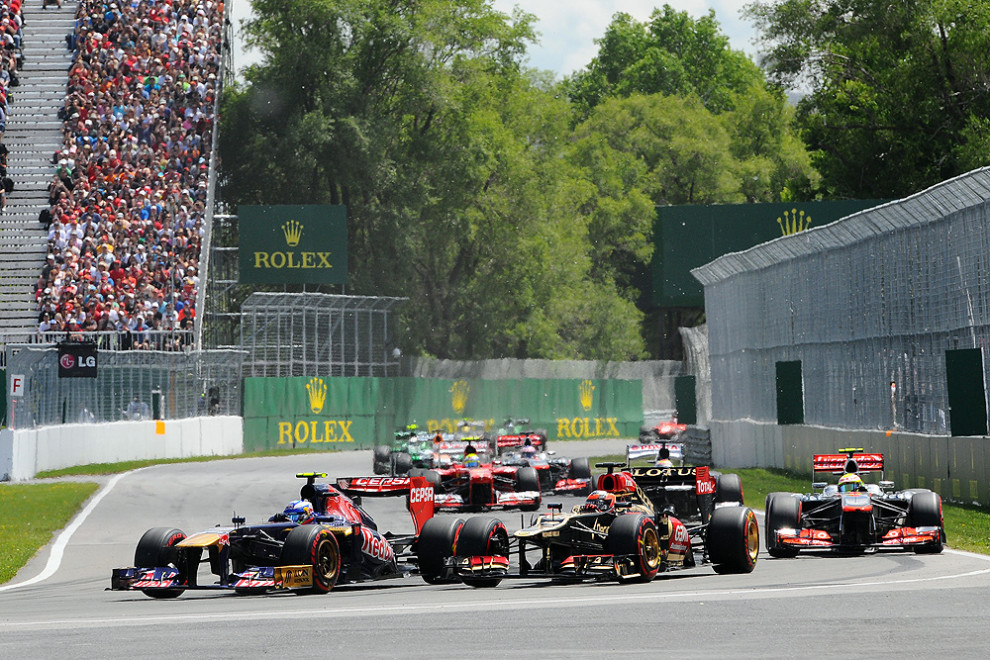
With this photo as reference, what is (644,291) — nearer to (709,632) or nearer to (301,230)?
(301,230)

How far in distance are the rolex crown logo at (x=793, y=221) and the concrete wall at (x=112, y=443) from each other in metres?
18.9

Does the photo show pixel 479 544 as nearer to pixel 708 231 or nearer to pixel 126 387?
pixel 126 387

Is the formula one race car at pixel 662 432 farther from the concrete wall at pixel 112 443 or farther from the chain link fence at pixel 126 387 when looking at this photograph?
the chain link fence at pixel 126 387

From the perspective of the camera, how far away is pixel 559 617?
11.6m

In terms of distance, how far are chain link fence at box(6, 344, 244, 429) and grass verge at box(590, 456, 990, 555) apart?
50.4 feet

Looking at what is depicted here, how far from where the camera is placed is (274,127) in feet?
238

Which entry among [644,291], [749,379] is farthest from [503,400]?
[644,291]

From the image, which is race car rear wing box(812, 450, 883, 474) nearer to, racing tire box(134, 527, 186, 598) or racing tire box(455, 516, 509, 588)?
racing tire box(455, 516, 509, 588)

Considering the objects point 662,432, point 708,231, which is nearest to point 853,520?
point 662,432

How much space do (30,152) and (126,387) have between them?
49.6ft

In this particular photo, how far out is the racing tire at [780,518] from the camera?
17297 mm

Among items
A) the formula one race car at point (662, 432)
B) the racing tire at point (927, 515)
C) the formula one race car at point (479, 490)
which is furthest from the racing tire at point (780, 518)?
the formula one race car at point (662, 432)

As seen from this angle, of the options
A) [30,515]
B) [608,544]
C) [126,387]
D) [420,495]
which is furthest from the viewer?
[126,387]

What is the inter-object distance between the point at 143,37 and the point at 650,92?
180 feet
